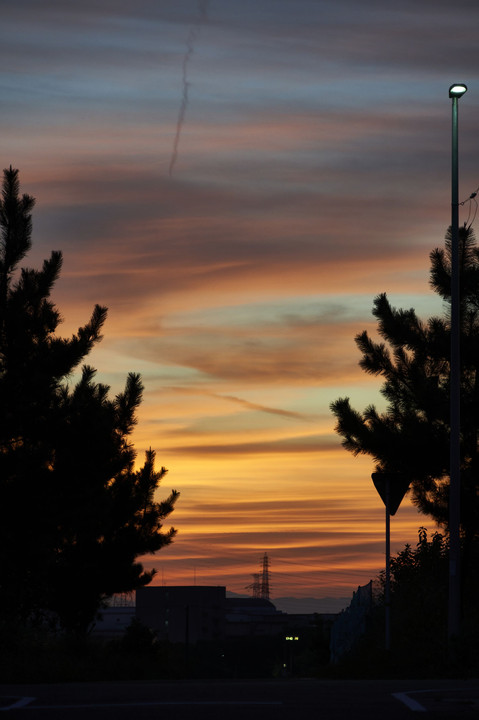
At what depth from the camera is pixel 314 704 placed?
34.0ft

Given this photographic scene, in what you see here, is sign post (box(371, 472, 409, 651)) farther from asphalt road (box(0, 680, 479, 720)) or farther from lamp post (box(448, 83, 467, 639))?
asphalt road (box(0, 680, 479, 720))

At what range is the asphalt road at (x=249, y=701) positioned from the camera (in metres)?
9.52

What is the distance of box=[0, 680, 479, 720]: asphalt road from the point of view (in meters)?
9.52

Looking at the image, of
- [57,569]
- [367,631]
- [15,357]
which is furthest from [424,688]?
[57,569]

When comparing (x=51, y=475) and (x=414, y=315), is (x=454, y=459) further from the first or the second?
(x=51, y=475)

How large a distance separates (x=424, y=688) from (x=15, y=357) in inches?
576

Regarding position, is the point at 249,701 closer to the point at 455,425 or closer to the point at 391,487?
the point at 455,425

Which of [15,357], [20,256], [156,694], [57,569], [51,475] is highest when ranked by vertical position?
[20,256]

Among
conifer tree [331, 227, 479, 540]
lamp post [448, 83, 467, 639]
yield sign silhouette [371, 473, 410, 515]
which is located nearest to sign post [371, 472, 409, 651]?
yield sign silhouette [371, 473, 410, 515]

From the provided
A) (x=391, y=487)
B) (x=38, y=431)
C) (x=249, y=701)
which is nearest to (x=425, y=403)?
(x=391, y=487)

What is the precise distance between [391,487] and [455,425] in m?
1.84

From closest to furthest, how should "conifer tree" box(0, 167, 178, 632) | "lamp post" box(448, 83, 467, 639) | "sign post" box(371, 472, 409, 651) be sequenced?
"lamp post" box(448, 83, 467, 639) → "sign post" box(371, 472, 409, 651) → "conifer tree" box(0, 167, 178, 632)

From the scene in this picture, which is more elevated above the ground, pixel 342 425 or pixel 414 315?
pixel 414 315

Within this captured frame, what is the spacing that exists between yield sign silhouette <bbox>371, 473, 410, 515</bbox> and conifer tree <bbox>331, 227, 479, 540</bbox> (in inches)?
215
